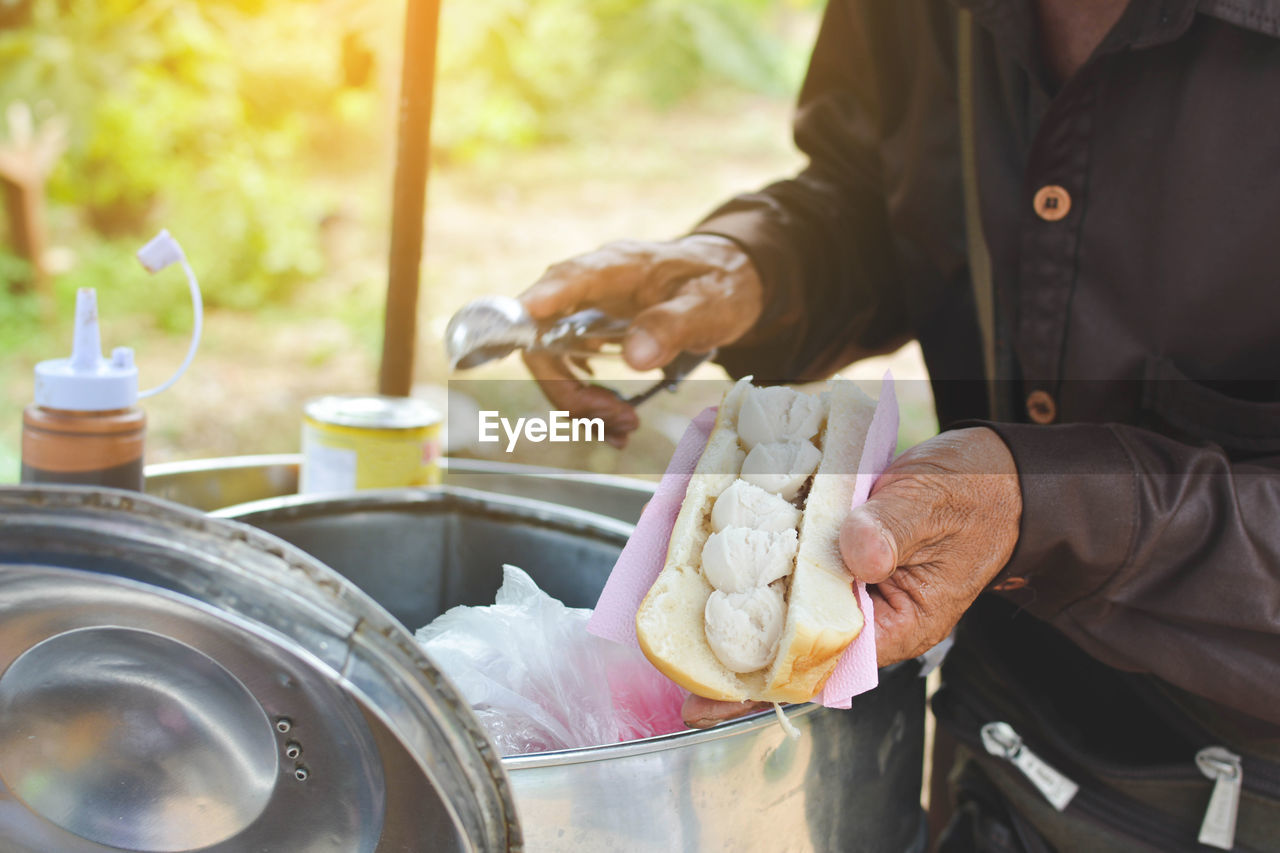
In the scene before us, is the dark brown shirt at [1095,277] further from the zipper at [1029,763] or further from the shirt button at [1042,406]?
the zipper at [1029,763]

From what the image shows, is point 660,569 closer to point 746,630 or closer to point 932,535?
point 746,630

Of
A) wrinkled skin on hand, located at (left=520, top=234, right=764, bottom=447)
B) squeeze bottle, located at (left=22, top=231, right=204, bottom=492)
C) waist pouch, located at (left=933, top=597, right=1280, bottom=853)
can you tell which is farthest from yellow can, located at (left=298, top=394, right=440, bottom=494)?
waist pouch, located at (left=933, top=597, right=1280, bottom=853)

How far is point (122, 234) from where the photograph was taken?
29.6ft

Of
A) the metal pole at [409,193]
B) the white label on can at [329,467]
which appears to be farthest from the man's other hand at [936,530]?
the metal pole at [409,193]

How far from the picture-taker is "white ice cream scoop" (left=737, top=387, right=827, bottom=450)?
100 centimetres

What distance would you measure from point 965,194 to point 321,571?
3.50ft

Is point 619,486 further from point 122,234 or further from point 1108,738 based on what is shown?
point 122,234

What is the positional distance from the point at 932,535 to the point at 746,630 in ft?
0.59

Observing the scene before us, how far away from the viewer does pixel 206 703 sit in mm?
726

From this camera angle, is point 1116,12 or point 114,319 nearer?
point 1116,12

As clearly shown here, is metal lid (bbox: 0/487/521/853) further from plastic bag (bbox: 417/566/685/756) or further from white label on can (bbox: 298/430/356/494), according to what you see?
white label on can (bbox: 298/430/356/494)

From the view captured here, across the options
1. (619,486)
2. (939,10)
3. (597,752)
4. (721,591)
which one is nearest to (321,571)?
(597,752)

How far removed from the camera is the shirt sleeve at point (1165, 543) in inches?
Result: 36.4

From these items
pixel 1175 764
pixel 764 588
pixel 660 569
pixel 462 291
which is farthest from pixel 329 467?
pixel 462 291
